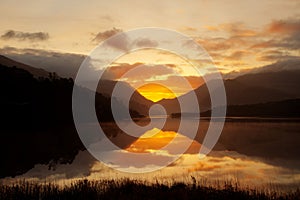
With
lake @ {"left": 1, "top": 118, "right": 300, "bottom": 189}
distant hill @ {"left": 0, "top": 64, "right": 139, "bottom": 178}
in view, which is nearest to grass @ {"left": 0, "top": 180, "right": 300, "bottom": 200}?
lake @ {"left": 1, "top": 118, "right": 300, "bottom": 189}

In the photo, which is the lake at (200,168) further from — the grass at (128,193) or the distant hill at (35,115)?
the distant hill at (35,115)

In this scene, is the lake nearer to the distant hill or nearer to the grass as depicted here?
the grass

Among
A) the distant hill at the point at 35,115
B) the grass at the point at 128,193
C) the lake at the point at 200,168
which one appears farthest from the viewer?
the distant hill at the point at 35,115

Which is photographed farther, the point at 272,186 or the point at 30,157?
the point at 30,157

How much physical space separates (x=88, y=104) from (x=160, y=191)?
171427 millimetres

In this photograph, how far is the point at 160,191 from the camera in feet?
71.6

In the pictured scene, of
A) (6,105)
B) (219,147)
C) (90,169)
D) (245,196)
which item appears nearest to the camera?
(245,196)

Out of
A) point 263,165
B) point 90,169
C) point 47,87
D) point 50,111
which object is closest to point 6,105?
point 50,111

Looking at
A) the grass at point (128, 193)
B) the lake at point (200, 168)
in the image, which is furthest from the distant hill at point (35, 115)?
the grass at point (128, 193)

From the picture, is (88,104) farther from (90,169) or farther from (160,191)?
(160,191)

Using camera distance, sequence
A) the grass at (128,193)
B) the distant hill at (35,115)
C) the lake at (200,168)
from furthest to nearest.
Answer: the distant hill at (35,115) → the lake at (200,168) → the grass at (128,193)

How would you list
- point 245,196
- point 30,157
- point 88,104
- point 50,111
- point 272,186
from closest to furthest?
point 245,196, point 272,186, point 30,157, point 50,111, point 88,104

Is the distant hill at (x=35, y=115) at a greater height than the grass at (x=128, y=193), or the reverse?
the distant hill at (x=35, y=115)

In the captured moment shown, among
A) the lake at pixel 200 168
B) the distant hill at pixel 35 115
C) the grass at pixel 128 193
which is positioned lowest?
the lake at pixel 200 168
